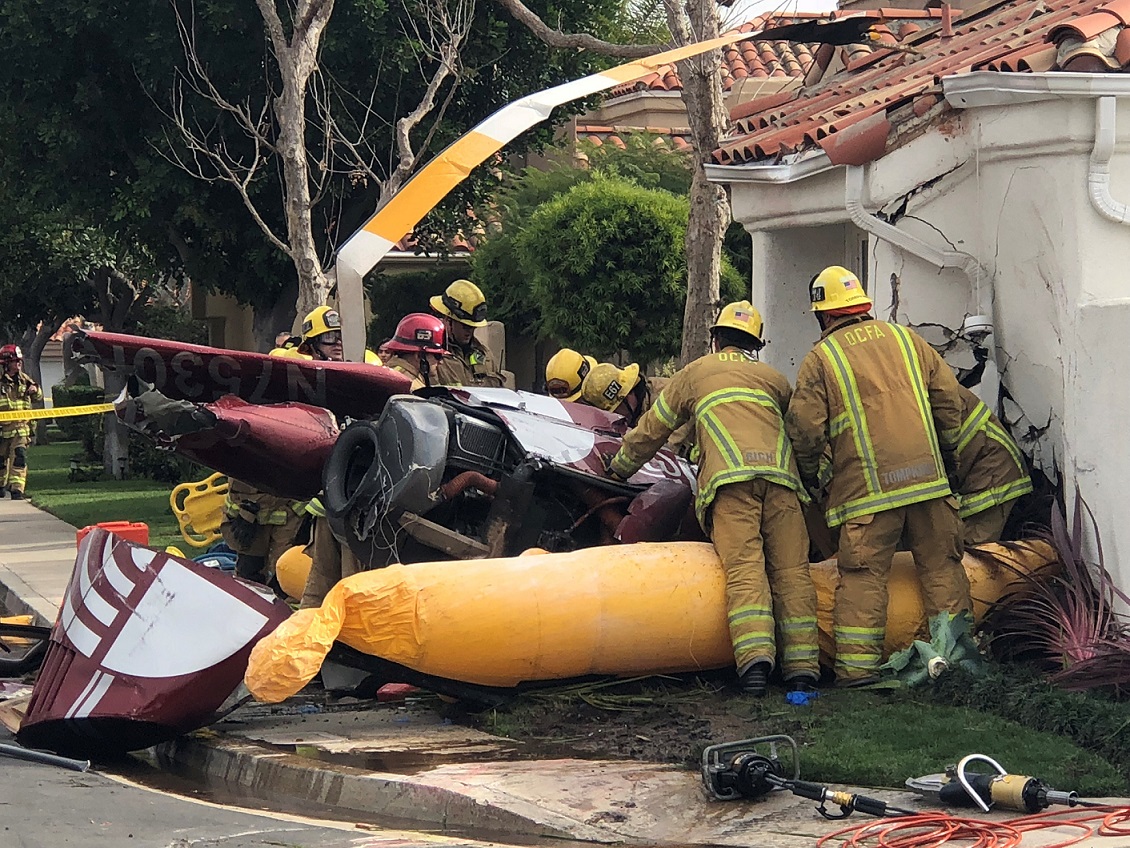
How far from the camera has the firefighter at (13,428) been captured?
71.2ft

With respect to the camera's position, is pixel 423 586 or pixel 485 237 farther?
pixel 485 237

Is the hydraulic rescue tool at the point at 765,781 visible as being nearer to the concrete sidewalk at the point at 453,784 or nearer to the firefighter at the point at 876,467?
the concrete sidewalk at the point at 453,784

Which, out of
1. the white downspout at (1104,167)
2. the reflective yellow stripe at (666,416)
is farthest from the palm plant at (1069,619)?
the reflective yellow stripe at (666,416)

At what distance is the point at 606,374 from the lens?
31.2ft

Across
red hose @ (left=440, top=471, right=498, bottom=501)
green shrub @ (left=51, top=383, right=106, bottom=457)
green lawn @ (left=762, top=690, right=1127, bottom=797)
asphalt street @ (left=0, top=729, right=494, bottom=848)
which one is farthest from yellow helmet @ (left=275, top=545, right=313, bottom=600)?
green shrub @ (left=51, top=383, right=106, bottom=457)

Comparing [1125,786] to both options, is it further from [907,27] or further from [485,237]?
[485,237]

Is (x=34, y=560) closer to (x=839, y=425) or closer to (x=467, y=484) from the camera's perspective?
(x=467, y=484)

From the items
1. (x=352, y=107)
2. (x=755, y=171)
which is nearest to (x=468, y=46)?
(x=352, y=107)

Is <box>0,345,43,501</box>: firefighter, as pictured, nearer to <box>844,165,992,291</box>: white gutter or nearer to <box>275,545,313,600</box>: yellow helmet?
<box>275,545,313,600</box>: yellow helmet

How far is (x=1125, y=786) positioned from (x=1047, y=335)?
2.74m

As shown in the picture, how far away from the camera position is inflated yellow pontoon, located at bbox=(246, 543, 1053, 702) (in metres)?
6.99

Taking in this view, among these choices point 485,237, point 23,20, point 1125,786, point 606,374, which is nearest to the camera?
point 1125,786

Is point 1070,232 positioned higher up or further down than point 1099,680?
higher up

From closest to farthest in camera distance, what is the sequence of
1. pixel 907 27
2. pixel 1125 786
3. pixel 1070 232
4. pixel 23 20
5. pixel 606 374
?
pixel 1125 786, pixel 1070 232, pixel 606 374, pixel 907 27, pixel 23 20
